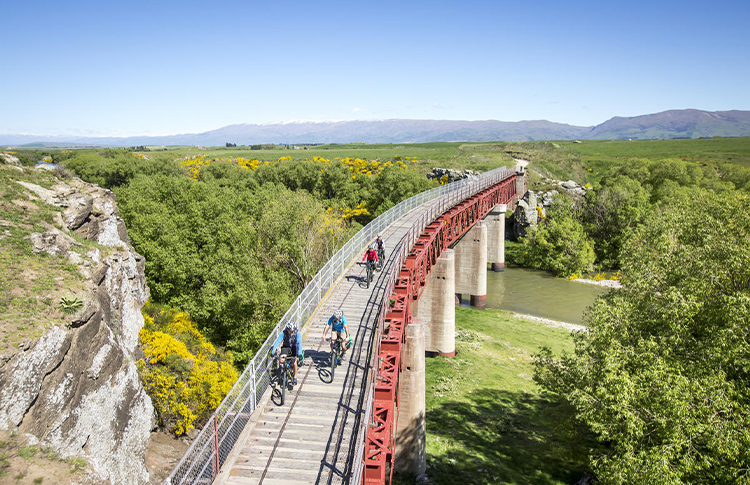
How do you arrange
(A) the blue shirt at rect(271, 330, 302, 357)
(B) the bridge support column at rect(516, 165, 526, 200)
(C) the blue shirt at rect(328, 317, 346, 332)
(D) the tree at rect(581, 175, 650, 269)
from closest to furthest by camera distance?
(A) the blue shirt at rect(271, 330, 302, 357) → (C) the blue shirt at rect(328, 317, 346, 332) → (D) the tree at rect(581, 175, 650, 269) → (B) the bridge support column at rect(516, 165, 526, 200)

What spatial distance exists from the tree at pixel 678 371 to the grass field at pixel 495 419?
4.92 m

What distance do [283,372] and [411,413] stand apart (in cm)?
944

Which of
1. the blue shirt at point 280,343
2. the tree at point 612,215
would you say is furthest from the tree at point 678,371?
the tree at point 612,215

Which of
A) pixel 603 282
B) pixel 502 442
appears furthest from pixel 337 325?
pixel 603 282

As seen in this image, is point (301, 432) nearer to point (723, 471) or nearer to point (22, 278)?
point (723, 471)

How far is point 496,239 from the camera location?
191ft

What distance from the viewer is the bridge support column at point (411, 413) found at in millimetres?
20391

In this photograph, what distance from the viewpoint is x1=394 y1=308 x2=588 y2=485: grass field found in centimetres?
2075

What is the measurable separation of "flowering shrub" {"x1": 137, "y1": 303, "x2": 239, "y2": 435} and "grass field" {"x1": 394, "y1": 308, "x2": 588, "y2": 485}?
37.7 feet

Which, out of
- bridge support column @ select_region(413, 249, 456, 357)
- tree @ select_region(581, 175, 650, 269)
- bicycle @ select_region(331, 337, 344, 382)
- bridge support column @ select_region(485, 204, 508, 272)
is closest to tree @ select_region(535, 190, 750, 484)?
bicycle @ select_region(331, 337, 344, 382)

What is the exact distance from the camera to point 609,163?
111 meters

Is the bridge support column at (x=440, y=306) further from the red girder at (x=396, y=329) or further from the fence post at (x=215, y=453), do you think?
the fence post at (x=215, y=453)

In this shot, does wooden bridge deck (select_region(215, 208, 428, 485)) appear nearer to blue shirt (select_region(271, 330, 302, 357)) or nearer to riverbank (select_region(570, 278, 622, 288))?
blue shirt (select_region(271, 330, 302, 357))

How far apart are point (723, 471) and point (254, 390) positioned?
11.9m
